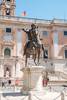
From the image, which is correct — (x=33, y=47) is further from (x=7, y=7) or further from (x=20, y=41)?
(x=7, y=7)

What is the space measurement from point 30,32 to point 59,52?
35587 millimetres

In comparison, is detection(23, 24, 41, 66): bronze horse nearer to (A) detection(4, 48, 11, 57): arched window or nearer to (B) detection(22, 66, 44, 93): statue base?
(B) detection(22, 66, 44, 93): statue base

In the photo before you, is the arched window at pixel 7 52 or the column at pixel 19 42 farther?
the column at pixel 19 42

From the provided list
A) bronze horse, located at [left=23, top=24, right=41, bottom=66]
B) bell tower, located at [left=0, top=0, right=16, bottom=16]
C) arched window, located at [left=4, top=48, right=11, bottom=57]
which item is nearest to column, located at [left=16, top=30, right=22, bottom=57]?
arched window, located at [left=4, top=48, right=11, bottom=57]

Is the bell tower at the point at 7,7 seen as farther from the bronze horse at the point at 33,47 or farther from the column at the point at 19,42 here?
the bronze horse at the point at 33,47

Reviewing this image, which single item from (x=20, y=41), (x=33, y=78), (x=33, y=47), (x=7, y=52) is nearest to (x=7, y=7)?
(x=20, y=41)

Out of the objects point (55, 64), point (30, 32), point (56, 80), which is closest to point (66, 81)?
point (56, 80)

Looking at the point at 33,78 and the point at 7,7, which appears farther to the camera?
the point at 7,7

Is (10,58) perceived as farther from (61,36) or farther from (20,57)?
(61,36)

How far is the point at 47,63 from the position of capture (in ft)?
175

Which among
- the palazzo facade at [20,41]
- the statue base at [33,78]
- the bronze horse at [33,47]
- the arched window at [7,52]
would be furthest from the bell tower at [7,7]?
the statue base at [33,78]

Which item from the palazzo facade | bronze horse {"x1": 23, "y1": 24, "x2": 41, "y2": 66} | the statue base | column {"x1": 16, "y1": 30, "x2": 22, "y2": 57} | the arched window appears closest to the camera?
the statue base

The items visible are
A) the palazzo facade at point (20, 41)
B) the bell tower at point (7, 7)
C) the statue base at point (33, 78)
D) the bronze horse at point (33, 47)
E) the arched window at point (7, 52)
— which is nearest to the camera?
the statue base at point (33, 78)

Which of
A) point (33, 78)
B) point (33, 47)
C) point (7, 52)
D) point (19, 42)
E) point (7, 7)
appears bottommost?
point (7, 52)
